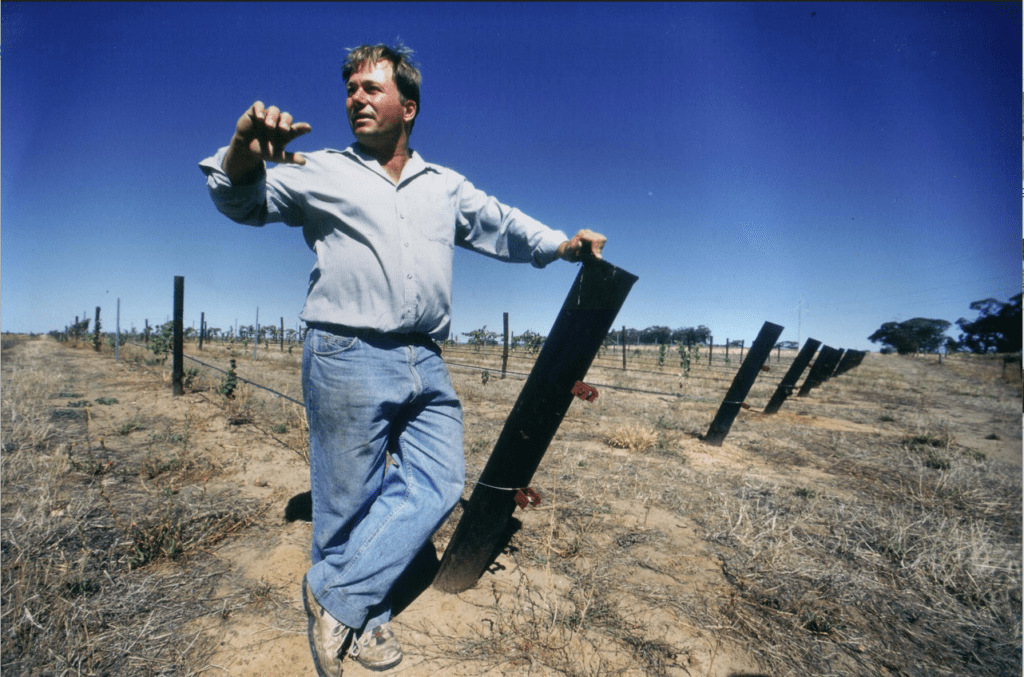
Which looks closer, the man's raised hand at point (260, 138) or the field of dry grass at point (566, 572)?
the man's raised hand at point (260, 138)

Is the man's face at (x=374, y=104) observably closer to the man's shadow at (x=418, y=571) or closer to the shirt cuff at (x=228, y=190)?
the shirt cuff at (x=228, y=190)

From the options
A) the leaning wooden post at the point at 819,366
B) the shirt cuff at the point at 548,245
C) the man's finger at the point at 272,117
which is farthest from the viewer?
the leaning wooden post at the point at 819,366

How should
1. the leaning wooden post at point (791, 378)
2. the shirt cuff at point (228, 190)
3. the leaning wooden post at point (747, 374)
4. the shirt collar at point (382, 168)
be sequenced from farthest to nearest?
the leaning wooden post at point (791, 378) < the leaning wooden post at point (747, 374) < the shirt collar at point (382, 168) < the shirt cuff at point (228, 190)

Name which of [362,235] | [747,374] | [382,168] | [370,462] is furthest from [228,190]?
[747,374]

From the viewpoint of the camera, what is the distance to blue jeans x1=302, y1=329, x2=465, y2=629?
1326 millimetres

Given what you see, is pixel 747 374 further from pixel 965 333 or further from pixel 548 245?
pixel 965 333

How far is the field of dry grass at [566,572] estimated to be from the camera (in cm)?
142

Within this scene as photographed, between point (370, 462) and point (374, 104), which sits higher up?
point (374, 104)

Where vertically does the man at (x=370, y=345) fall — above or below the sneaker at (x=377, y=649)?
above

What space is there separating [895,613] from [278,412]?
5813mm

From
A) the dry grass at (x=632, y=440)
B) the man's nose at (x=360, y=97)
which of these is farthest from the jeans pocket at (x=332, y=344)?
the dry grass at (x=632, y=440)

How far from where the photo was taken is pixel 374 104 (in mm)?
1468

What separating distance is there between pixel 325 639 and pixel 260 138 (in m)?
1.57

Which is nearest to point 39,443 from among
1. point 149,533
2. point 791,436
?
point 149,533
